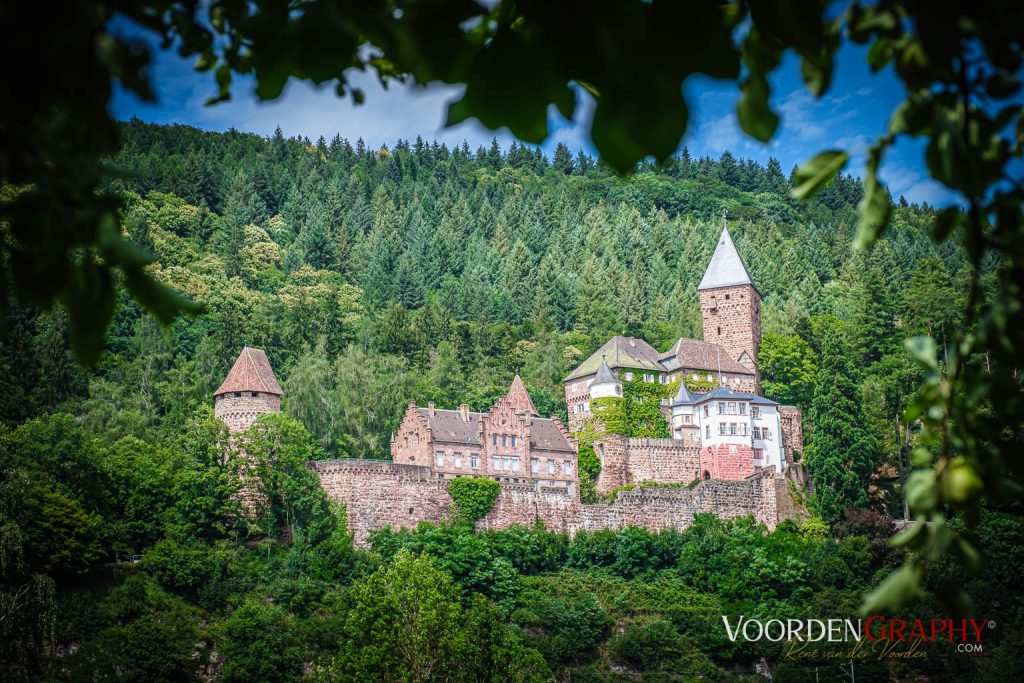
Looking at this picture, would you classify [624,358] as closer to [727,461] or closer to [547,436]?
[547,436]

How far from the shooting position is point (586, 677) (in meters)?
38.3

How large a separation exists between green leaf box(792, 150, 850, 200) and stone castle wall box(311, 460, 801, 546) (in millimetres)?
42530

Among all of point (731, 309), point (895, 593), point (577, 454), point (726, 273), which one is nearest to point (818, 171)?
point (895, 593)

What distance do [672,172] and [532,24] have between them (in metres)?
130

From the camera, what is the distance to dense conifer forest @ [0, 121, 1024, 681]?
34906mm

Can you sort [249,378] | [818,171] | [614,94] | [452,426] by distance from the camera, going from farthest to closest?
[452,426] → [249,378] → [818,171] → [614,94]

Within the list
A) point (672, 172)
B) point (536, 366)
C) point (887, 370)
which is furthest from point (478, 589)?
point (672, 172)

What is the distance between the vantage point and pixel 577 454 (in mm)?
50750

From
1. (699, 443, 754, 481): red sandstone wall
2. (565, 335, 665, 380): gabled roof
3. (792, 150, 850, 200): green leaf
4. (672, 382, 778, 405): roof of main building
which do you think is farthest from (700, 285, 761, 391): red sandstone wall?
(792, 150, 850, 200): green leaf

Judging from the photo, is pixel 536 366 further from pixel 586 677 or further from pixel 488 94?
pixel 488 94

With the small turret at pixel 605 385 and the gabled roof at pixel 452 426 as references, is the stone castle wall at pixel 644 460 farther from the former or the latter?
the gabled roof at pixel 452 426

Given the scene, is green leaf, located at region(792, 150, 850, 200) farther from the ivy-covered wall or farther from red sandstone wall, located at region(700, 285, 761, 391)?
red sandstone wall, located at region(700, 285, 761, 391)

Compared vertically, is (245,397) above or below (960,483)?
above

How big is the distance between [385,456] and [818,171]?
52302 mm
